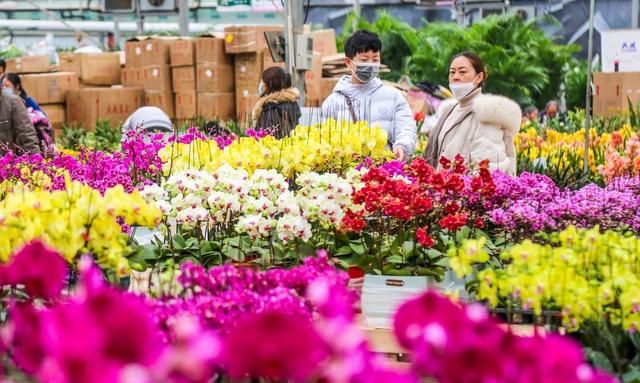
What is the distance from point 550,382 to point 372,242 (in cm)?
280

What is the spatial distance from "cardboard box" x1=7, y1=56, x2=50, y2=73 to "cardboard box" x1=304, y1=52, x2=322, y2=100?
11.7 ft

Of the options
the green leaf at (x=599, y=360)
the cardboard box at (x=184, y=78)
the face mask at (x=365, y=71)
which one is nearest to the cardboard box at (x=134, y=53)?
the cardboard box at (x=184, y=78)

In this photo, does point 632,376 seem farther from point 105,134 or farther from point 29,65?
point 29,65

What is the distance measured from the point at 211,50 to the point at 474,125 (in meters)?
7.08

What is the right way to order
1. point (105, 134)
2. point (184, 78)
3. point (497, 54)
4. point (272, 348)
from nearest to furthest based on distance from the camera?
point (272, 348) < point (105, 134) < point (184, 78) < point (497, 54)

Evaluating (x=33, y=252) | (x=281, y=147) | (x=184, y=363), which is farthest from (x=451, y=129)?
(x=184, y=363)

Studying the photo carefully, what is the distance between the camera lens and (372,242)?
4723mm

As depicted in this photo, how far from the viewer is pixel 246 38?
1246 centimetres

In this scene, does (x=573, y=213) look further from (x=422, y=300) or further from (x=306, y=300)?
(x=422, y=300)

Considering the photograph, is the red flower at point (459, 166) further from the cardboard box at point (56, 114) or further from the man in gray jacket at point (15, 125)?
the cardboard box at point (56, 114)

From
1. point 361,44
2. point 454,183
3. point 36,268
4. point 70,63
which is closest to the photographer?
point 36,268

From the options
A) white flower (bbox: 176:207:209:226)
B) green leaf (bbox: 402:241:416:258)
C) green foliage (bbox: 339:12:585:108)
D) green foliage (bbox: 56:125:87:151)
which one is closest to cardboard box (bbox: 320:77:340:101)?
green foliage (bbox: 56:125:87:151)

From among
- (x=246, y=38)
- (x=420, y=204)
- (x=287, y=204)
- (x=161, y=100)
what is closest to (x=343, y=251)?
(x=287, y=204)

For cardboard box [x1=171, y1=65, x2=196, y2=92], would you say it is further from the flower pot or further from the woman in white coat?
the flower pot
